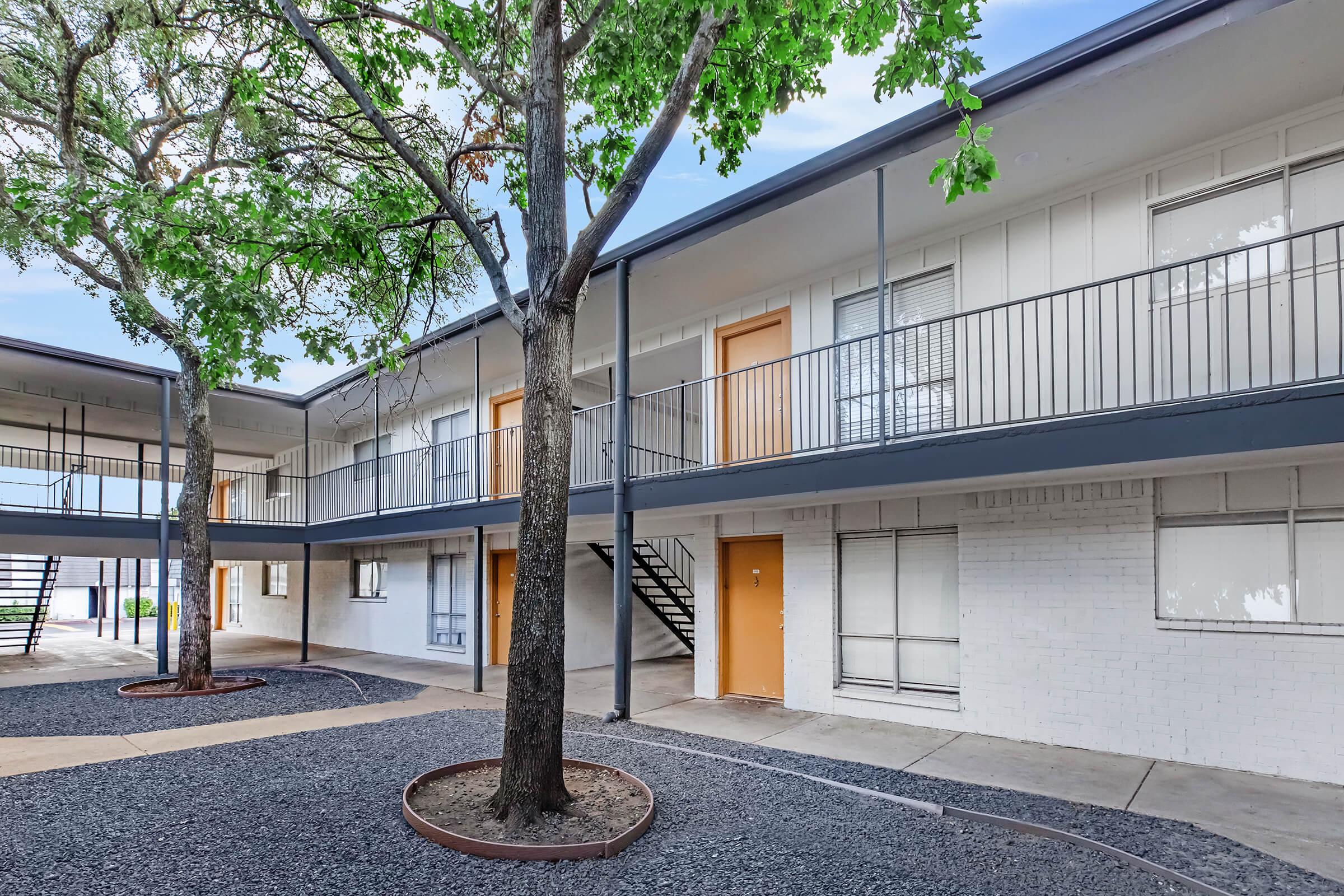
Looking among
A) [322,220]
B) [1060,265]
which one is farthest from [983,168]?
[322,220]

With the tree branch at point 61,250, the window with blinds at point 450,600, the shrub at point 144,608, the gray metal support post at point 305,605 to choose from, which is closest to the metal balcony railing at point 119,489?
the gray metal support post at point 305,605

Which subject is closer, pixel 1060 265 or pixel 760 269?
pixel 1060 265

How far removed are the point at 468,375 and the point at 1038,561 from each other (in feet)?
34.5

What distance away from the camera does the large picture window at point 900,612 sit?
803 centimetres

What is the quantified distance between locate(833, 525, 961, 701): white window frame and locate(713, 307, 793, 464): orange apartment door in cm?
171

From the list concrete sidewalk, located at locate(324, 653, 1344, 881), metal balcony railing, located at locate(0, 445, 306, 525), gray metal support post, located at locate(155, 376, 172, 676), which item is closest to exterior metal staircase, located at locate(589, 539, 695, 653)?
concrete sidewalk, located at locate(324, 653, 1344, 881)

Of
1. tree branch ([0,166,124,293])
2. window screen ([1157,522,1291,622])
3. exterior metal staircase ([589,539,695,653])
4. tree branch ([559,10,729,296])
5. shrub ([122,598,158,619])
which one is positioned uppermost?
tree branch ([0,166,124,293])

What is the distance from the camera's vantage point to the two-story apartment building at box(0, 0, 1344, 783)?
227 inches

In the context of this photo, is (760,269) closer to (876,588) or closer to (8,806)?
(876,588)

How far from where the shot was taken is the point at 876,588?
8594 millimetres

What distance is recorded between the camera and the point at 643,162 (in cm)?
570

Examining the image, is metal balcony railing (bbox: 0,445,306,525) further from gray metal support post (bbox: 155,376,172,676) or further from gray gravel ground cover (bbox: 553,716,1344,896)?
gray gravel ground cover (bbox: 553,716,1344,896)

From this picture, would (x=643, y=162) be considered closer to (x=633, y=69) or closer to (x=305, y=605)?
(x=633, y=69)

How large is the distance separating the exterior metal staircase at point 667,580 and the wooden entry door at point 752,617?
2.75 m
